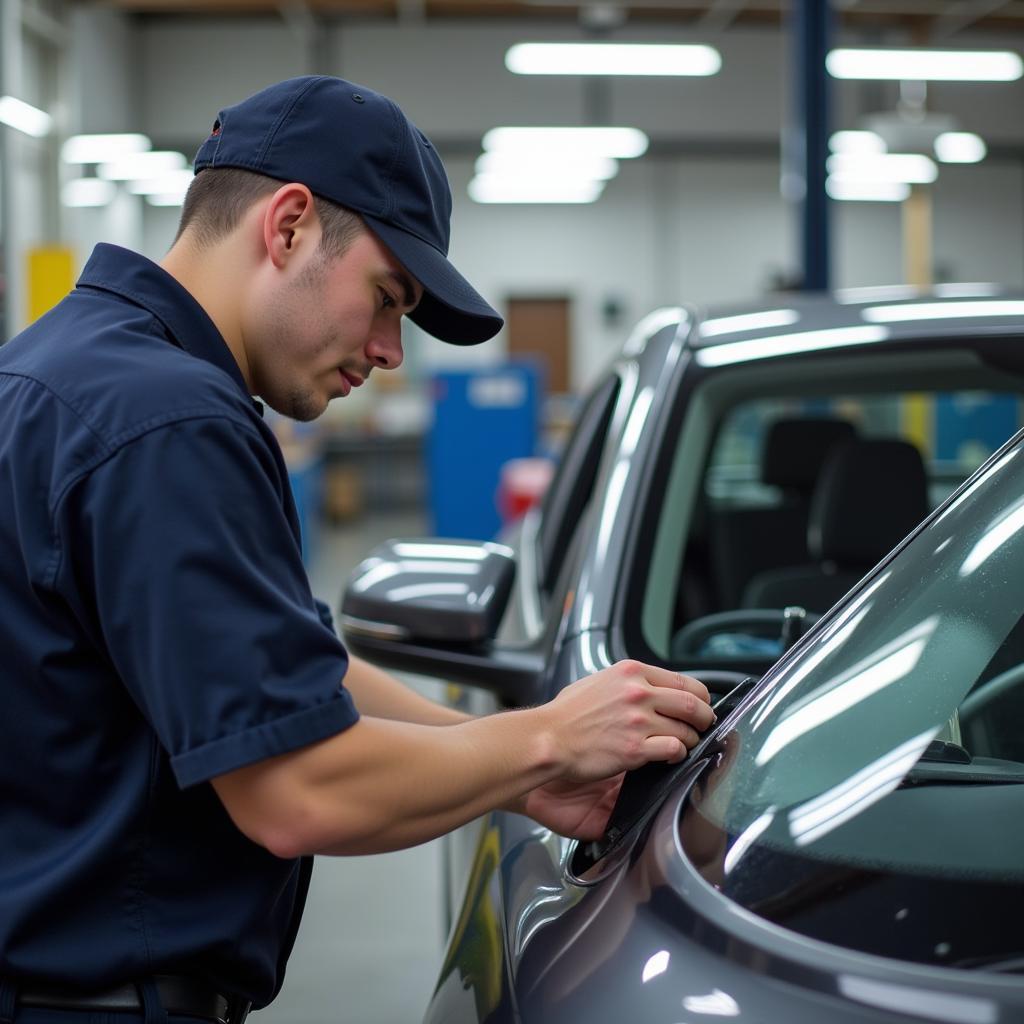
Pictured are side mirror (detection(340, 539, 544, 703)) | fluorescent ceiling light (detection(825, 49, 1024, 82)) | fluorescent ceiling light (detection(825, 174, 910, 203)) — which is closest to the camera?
side mirror (detection(340, 539, 544, 703))

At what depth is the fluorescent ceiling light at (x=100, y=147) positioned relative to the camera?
43.7 feet

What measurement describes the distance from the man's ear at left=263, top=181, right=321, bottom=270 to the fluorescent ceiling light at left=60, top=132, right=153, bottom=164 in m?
13.0

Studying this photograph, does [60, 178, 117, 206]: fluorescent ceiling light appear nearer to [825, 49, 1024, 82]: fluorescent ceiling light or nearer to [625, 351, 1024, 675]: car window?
[825, 49, 1024, 82]: fluorescent ceiling light

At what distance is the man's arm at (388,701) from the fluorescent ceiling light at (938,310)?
34.1 inches

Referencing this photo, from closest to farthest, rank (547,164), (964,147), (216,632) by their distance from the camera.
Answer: (216,632), (547,164), (964,147)

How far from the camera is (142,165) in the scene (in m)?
14.6

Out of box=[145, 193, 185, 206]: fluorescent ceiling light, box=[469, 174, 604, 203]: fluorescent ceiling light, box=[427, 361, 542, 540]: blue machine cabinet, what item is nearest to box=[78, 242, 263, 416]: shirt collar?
box=[427, 361, 542, 540]: blue machine cabinet

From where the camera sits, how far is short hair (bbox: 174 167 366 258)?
1.09 metres

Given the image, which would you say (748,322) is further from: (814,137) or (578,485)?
(814,137)

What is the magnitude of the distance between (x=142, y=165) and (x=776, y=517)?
1254 cm

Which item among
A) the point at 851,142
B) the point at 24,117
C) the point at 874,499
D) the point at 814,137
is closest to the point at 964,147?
the point at 851,142

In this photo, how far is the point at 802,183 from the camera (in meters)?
6.50

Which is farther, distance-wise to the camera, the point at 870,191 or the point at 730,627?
the point at 870,191

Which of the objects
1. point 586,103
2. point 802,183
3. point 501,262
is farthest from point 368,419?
point 802,183
